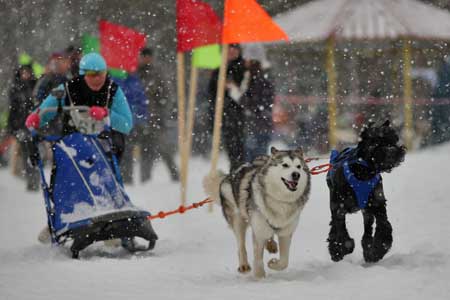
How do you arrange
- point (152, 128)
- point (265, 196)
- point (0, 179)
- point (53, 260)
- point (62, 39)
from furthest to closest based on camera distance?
point (62, 39), point (0, 179), point (152, 128), point (53, 260), point (265, 196)

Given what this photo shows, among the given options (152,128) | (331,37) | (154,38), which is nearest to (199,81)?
(154,38)

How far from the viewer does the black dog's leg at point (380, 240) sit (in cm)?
585

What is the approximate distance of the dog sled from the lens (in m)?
6.66

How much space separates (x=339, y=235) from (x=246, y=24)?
148 inches

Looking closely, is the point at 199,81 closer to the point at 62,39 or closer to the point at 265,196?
the point at 62,39

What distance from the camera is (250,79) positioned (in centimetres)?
966

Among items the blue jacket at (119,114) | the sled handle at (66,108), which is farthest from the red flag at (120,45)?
the sled handle at (66,108)

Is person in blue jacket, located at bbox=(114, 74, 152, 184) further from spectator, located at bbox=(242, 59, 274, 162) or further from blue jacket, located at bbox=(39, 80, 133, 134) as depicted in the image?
blue jacket, located at bbox=(39, 80, 133, 134)

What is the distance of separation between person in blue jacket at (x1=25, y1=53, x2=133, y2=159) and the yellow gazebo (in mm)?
8284

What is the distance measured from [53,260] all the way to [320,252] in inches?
78.7

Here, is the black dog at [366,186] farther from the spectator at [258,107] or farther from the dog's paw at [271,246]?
the spectator at [258,107]

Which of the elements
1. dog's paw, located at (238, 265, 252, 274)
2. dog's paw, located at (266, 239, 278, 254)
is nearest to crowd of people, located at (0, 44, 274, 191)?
dog's paw, located at (266, 239, 278, 254)

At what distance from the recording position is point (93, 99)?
24.0ft

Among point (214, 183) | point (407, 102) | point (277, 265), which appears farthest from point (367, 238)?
point (407, 102)
